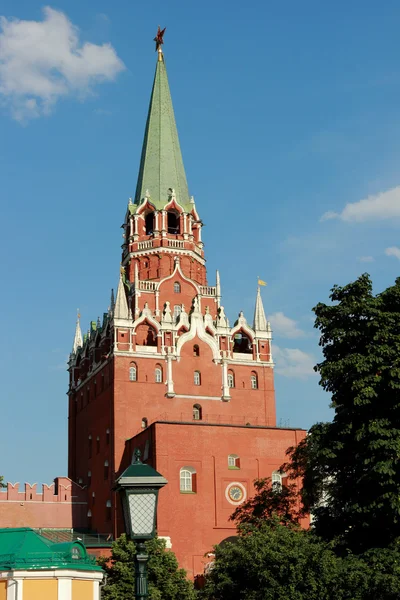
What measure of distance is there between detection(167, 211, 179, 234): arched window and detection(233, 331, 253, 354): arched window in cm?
921

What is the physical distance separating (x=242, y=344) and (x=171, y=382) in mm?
7575

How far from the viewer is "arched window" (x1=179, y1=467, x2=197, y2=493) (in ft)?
170

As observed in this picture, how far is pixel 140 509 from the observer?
12602mm

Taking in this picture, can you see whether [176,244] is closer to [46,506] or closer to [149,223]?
[149,223]

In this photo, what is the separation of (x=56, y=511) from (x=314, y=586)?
3180 cm

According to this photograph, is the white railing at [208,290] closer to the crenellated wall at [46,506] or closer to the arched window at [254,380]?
the arched window at [254,380]

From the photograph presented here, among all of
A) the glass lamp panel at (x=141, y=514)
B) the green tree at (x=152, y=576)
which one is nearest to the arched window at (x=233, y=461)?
the green tree at (x=152, y=576)

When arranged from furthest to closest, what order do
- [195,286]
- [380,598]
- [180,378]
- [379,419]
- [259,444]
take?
[195,286] → [180,378] → [259,444] → [379,419] → [380,598]

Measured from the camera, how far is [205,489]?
171ft

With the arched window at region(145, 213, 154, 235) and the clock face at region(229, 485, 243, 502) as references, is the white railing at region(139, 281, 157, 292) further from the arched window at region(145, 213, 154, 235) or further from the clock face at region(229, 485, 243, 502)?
the clock face at region(229, 485, 243, 502)

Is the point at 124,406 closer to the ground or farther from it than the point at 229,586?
farther from it

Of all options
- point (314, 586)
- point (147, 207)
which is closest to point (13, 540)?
point (314, 586)

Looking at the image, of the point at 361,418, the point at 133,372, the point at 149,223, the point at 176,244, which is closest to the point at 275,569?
the point at 361,418

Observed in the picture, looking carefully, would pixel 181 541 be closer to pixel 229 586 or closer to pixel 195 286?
pixel 229 586
